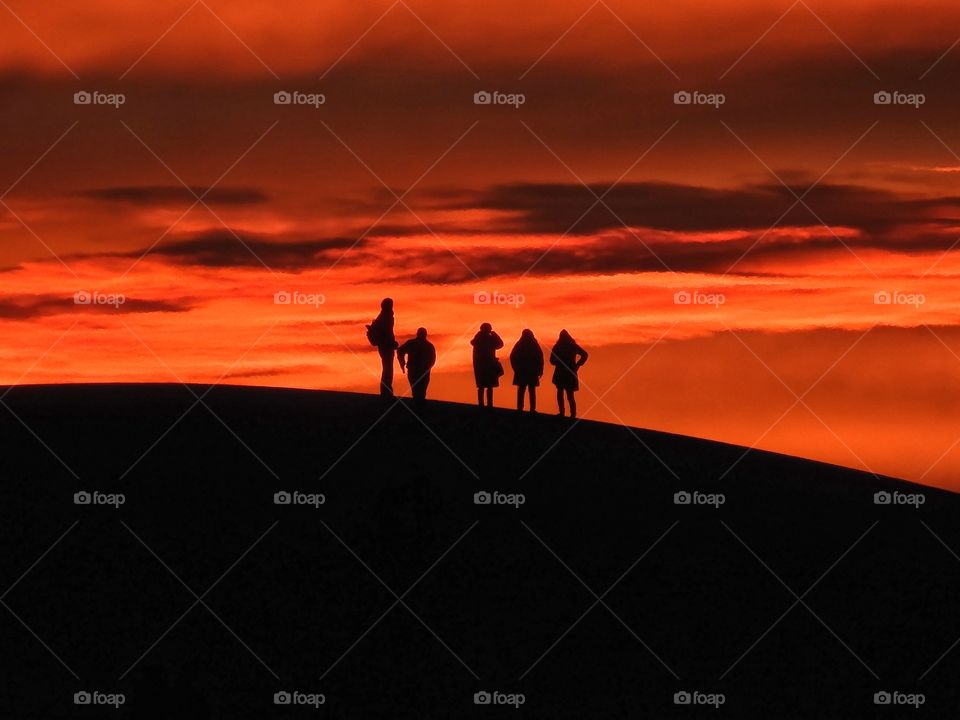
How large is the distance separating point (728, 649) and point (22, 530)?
385 inches

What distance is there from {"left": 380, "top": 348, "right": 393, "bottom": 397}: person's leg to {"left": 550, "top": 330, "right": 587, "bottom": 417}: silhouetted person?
9.16ft

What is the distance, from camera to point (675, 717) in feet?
67.1

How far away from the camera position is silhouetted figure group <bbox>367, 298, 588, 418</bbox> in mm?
28734

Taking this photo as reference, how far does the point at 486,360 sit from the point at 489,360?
0.27ft

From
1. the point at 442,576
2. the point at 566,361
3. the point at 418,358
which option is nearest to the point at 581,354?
the point at 566,361

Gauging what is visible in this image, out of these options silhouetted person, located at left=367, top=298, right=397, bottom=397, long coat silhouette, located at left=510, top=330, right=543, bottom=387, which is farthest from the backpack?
long coat silhouette, located at left=510, top=330, right=543, bottom=387

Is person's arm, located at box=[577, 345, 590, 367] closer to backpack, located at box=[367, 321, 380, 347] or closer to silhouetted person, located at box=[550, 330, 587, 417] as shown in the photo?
silhouetted person, located at box=[550, 330, 587, 417]

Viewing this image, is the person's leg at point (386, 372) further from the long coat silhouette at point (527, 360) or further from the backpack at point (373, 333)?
the long coat silhouette at point (527, 360)

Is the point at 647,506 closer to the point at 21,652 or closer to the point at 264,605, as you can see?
the point at 264,605

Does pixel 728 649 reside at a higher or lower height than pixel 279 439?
lower

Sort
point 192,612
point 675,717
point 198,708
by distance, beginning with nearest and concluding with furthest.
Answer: point 198,708, point 675,717, point 192,612

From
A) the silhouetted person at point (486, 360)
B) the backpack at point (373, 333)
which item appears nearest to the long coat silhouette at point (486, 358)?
the silhouetted person at point (486, 360)

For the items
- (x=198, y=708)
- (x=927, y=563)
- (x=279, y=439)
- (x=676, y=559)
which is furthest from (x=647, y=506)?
(x=198, y=708)

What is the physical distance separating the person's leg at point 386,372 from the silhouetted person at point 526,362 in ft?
7.05
